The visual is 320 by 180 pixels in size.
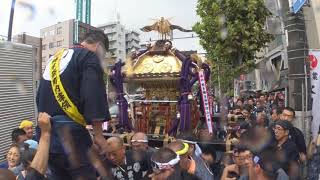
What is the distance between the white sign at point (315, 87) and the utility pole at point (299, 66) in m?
0.11

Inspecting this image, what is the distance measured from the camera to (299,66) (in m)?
5.93

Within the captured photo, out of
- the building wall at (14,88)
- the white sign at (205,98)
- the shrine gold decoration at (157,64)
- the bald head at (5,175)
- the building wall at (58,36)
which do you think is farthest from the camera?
the building wall at (58,36)

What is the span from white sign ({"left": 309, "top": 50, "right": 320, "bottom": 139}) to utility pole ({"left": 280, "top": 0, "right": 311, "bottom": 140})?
11cm

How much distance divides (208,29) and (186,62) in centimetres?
979

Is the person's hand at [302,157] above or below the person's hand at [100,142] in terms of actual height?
below

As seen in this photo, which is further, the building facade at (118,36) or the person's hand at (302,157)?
the building facade at (118,36)

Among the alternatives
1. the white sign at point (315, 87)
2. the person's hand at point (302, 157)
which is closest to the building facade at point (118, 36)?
the white sign at point (315, 87)

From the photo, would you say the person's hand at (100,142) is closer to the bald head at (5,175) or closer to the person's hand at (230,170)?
the bald head at (5,175)

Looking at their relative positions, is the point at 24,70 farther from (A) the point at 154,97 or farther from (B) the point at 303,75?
(B) the point at 303,75

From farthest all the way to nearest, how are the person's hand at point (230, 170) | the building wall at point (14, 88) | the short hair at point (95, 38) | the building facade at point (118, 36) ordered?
the building facade at point (118, 36) → the building wall at point (14, 88) → the person's hand at point (230, 170) → the short hair at point (95, 38)

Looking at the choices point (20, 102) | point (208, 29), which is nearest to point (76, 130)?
point (20, 102)

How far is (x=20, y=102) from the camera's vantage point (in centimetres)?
784

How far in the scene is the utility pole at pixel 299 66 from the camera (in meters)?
5.89

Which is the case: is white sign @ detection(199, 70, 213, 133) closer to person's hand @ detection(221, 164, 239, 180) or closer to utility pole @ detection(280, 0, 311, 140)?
utility pole @ detection(280, 0, 311, 140)
